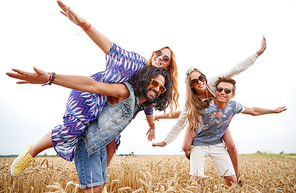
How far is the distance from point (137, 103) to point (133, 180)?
5.33 ft

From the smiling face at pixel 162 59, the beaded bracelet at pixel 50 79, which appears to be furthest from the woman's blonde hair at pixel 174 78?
the beaded bracelet at pixel 50 79

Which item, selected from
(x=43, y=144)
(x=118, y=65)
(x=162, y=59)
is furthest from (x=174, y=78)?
(x=43, y=144)

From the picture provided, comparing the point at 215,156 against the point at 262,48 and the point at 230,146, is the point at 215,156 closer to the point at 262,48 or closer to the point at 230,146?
the point at 230,146

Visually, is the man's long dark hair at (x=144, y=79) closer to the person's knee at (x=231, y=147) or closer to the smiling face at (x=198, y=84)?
the smiling face at (x=198, y=84)

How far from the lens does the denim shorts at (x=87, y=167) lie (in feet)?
7.93

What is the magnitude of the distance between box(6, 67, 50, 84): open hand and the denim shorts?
103 cm

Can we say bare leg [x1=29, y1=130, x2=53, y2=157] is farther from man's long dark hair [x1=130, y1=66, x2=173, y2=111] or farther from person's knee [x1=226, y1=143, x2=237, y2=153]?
person's knee [x1=226, y1=143, x2=237, y2=153]

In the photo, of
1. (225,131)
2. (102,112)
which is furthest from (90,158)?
(225,131)

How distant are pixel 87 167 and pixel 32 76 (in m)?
1.30

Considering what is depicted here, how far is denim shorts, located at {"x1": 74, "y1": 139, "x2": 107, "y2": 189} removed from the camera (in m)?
2.42

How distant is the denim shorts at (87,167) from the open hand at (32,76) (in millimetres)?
1030

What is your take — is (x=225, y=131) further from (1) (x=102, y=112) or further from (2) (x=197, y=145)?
(1) (x=102, y=112)

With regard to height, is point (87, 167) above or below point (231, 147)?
below

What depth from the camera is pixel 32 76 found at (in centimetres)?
179
